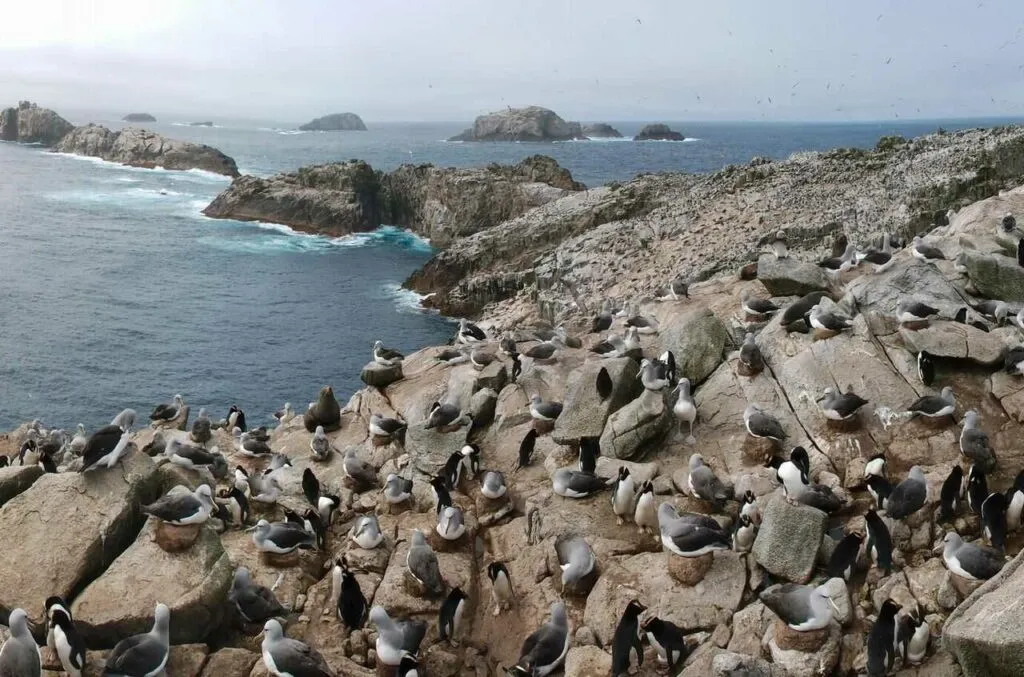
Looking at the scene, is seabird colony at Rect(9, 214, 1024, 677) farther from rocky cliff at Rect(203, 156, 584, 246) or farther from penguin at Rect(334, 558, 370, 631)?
rocky cliff at Rect(203, 156, 584, 246)

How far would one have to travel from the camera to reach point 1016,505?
44.0 ft

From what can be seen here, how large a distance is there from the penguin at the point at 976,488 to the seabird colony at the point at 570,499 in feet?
0.09

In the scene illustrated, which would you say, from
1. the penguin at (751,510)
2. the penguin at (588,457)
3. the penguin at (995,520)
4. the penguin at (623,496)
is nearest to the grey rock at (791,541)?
the penguin at (751,510)

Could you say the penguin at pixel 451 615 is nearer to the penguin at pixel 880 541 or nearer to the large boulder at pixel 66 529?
the large boulder at pixel 66 529

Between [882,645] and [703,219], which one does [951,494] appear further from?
[703,219]

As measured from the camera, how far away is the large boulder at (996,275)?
864 inches

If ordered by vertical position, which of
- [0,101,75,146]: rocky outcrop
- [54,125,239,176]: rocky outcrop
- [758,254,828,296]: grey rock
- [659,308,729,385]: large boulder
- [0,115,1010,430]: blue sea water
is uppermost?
[0,101,75,146]: rocky outcrop

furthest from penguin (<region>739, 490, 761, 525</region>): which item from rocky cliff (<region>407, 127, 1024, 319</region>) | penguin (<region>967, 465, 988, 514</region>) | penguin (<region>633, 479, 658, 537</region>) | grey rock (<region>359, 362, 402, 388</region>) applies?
rocky cliff (<region>407, 127, 1024, 319</region>)

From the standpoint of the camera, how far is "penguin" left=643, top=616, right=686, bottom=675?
1248 cm

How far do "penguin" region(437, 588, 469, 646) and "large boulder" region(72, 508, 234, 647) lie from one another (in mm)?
4077

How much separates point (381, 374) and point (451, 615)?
12920mm

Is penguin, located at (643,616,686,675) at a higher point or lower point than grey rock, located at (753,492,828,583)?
lower

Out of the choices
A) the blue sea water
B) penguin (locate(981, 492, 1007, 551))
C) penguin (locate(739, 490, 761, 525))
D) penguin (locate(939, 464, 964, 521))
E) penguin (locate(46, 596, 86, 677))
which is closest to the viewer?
penguin (locate(46, 596, 86, 677))

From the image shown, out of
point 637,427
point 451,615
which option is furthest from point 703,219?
point 451,615
